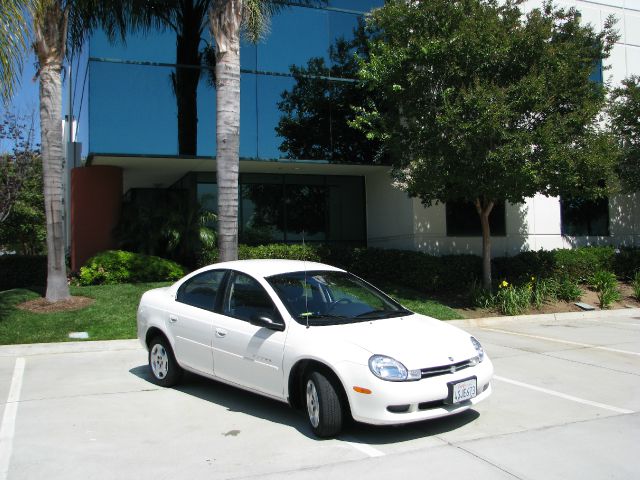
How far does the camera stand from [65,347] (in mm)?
9523

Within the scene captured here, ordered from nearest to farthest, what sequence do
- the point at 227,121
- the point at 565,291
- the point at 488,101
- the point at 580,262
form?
the point at 227,121 < the point at 488,101 < the point at 565,291 < the point at 580,262

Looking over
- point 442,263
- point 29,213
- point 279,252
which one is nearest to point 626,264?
point 442,263

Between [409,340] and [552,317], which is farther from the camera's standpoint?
[552,317]

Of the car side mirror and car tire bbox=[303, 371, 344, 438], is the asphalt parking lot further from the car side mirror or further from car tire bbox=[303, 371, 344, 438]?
the car side mirror

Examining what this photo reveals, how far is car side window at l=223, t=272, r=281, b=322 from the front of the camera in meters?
5.90

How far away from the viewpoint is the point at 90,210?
1661 centimetres

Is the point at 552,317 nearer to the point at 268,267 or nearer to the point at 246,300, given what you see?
the point at 268,267

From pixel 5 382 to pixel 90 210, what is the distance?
9843 mm

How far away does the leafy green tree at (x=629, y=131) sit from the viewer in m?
16.6

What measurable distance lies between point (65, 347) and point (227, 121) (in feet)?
16.2

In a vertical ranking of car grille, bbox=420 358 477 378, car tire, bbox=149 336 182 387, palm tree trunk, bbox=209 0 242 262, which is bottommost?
car tire, bbox=149 336 182 387

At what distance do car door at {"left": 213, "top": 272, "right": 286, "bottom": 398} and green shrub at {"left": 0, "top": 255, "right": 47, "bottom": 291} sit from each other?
514 inches

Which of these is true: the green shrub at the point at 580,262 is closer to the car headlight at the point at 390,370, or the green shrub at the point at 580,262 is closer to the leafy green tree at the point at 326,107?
the leafy green tree at the point at 326,107

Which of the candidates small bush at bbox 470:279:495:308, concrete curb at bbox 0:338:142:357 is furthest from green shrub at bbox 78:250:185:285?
small bush at bbox 470:279:495:308
